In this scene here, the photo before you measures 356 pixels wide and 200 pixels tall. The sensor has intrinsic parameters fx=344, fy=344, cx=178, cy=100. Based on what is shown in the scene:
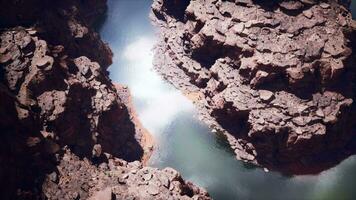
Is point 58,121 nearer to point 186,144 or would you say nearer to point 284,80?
point 186,144

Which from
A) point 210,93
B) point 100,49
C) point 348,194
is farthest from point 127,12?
point 348,194

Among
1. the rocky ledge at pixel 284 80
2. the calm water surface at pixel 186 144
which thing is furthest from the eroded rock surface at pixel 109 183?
the rocky ledge at pixel 284 80

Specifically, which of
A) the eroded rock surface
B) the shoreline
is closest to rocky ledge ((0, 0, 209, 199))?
the eroded rock surface

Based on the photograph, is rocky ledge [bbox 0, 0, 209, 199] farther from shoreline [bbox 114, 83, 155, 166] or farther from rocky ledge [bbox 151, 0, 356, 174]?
rocky ledge [bbox 151, 0, 356, 174]

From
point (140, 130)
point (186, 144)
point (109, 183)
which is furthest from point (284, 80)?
point (109, 183)

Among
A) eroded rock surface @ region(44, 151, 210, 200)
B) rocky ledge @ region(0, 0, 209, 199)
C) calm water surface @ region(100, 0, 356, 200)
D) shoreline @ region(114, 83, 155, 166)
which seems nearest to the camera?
rocky ledge @ region(0, 0, 209, 199)

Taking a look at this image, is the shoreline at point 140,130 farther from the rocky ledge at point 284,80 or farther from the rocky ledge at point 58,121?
the rocky ledge at point 284,80

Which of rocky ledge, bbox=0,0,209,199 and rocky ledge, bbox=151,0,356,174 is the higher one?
rocky ledge, bbox=151,0,356,174
